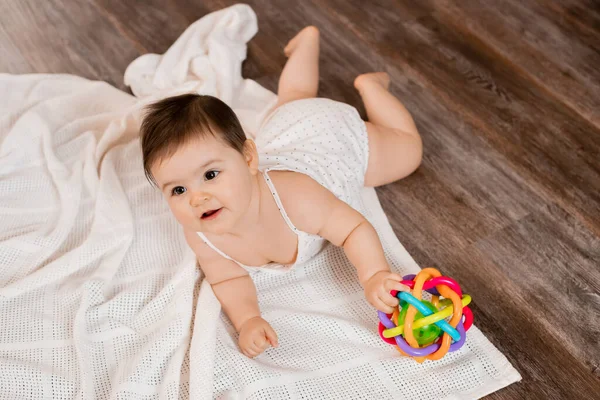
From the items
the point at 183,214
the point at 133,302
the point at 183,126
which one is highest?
the point at 183,126

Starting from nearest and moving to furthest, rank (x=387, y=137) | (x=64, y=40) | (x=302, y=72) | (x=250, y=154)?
(x=250, y=154)
(x=387, y=137)
(x=302, y=72)
(x=64, y=40)

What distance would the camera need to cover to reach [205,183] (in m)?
1.02

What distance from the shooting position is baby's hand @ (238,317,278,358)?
109cm

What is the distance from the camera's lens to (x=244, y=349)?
110cm

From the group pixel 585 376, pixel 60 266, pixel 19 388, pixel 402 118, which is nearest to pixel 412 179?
pixel 402 118

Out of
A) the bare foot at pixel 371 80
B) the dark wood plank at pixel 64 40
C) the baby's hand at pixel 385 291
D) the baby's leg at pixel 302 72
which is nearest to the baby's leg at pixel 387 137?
the bare foot at pixel 371 80

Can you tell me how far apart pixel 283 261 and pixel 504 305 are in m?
0.39

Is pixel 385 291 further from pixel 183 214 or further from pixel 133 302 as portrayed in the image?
pixel 133 302

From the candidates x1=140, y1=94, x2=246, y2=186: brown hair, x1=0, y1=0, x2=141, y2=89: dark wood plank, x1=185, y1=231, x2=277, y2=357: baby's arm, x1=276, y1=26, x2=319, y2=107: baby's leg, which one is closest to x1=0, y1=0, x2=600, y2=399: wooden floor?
x1=0, y1=0, x2=141, y2=89: dark wood plank

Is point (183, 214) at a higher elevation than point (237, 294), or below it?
higher

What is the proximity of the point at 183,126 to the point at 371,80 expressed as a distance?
571 mm

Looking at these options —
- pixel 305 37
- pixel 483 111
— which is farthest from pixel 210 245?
pixel 483 111

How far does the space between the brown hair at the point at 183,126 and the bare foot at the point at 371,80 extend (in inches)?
18.0

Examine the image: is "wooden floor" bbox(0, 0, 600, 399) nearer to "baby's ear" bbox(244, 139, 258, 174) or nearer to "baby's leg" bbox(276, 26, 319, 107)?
"baby's leg" bbox(276, 26, 319, 107)
